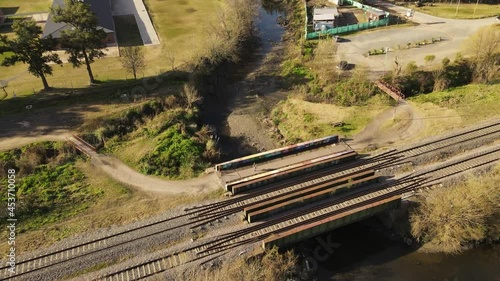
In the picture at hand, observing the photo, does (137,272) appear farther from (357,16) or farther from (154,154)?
(357,16)

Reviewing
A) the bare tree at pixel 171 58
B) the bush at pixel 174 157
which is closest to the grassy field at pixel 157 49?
the bare tree at pixel 171 58

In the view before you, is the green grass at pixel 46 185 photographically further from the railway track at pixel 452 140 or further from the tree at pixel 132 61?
the railway track at pixel 452 140

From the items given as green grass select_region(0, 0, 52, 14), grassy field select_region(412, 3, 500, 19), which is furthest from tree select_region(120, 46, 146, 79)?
grassy field select_region(412, 3, 500, 19)

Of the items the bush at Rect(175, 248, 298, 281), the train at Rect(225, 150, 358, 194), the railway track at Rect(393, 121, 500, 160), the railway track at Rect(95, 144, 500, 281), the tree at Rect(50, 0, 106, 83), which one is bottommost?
the bush at Rect(175, 248, 298, 281)

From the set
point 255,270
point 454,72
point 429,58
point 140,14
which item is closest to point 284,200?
point 255,270

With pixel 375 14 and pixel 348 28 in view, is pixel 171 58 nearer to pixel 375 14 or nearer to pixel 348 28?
pixel 348 28

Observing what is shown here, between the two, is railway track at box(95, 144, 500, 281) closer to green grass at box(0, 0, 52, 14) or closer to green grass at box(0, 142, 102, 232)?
green grass at box(0, 142, 102, 232)
